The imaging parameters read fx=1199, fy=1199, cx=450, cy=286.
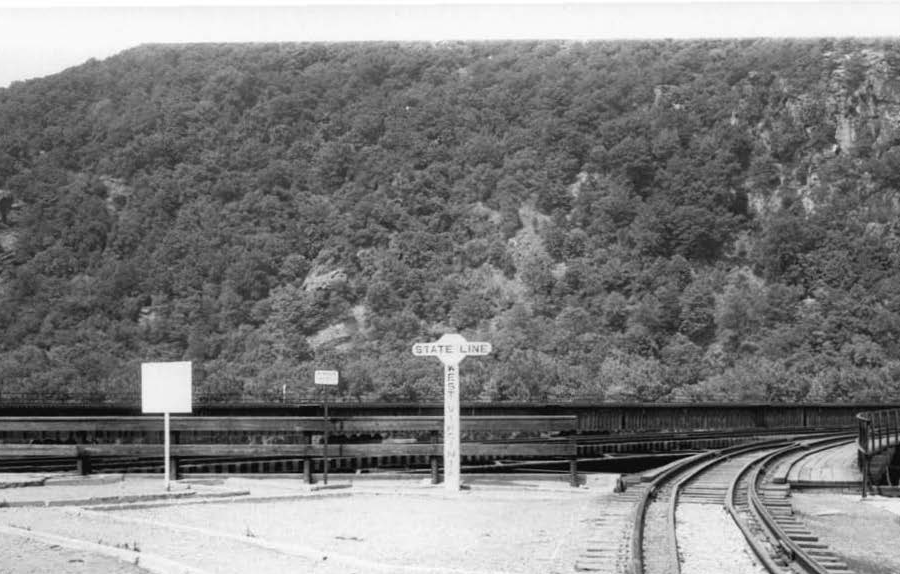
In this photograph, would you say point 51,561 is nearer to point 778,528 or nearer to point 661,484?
point 778,528

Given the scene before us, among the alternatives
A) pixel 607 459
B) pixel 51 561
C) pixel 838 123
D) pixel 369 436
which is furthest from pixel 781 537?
pixel 838 123

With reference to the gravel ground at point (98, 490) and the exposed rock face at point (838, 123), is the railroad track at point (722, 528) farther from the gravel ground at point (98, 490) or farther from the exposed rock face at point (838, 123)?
the exposed rock face at point (838, 123)

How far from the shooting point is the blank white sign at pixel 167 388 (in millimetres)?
18672

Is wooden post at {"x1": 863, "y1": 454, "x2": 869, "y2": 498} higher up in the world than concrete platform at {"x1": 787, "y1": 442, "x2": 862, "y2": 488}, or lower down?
higher up

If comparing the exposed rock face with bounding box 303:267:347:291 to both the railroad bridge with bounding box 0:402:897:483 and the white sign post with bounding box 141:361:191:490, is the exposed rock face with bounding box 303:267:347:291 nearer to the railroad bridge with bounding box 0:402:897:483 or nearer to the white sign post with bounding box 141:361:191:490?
the railroad bridge with bounding box 0:402:897:483

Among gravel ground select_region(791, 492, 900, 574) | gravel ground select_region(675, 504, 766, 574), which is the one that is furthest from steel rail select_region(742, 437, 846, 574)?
gravel ground select_region(791, 492, 900, 574)

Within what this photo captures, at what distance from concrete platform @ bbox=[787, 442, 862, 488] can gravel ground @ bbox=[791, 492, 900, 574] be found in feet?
3.81

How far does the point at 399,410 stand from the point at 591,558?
39829 millimetres

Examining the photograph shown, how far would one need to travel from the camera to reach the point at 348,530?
47.6 ft

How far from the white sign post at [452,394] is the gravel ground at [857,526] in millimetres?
5441

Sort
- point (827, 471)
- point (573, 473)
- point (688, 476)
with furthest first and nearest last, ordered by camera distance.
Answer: point (827, 471)
point (688, 476)
point (573, 473)

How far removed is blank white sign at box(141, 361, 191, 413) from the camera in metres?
18.7

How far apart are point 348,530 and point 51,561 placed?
13.3ft

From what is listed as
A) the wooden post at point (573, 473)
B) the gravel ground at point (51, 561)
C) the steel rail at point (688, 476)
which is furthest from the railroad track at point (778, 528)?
the gravel ground at point (51, 561)
